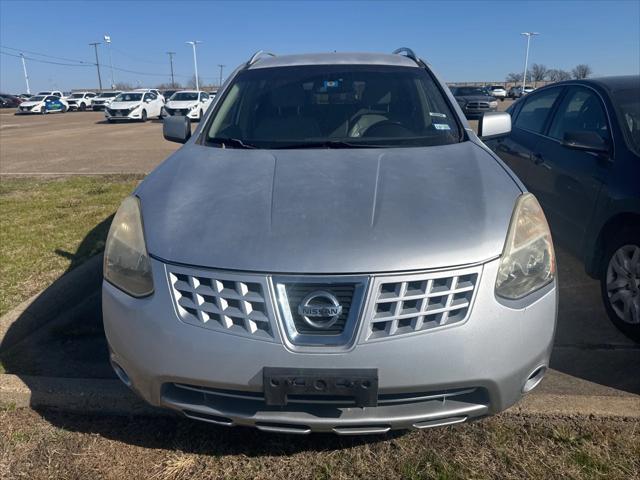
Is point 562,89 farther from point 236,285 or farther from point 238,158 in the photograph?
point 236,285

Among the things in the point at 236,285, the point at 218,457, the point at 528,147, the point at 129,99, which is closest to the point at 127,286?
the point at 236,285

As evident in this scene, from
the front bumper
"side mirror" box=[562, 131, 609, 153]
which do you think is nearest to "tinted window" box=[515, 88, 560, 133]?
"side mirror" box=[562, 131, 609, 153]

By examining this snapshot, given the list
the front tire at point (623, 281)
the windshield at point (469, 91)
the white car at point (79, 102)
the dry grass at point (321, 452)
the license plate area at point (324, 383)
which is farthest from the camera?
the white car at point (79, 102)

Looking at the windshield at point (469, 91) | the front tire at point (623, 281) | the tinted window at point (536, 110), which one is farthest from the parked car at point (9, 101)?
the front tire at point (623, 281)

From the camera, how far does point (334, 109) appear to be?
10.9 feet

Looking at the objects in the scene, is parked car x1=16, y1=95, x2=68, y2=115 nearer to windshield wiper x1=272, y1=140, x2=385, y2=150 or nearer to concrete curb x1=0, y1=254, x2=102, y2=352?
concrete curb x1=0, y1=254, x2=102, y2=352

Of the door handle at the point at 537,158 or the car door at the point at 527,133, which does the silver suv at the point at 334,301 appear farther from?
the car door at the point at 527,133

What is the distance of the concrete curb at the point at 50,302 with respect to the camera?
3371 millimetres

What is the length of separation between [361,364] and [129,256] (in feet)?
3.34

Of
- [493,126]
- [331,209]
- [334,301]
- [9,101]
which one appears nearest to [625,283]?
[493,126]

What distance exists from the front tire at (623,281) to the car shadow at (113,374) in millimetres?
124

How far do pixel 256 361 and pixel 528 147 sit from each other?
3739 millimetres

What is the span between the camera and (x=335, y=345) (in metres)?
1.84

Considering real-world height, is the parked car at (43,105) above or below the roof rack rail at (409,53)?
below
